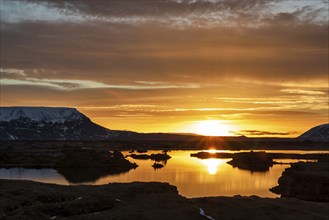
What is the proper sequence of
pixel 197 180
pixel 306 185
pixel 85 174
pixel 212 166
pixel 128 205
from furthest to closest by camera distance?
pixel 212 166 < pixel 85 174 < pixel 197 180 < pixel 306 185 < pixel 128 205

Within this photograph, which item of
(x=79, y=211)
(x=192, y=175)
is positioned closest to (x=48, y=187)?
(x=79, y=211)

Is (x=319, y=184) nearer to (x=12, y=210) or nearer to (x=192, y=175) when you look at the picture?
(x=192, y=175)

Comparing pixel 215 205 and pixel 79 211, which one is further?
pixel 215 205

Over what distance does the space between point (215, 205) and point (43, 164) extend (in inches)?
3387

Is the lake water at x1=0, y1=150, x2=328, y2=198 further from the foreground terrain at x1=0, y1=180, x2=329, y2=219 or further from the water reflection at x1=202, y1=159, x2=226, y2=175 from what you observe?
the foreground terrain at x1=0, y1=180, x2=329, y2=219

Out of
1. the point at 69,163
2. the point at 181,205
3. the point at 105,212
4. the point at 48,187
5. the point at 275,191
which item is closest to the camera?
the point at 105,212

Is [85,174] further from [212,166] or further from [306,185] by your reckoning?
[306,185]

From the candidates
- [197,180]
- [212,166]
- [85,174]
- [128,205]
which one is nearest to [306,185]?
[197,180]

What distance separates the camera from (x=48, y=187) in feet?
158

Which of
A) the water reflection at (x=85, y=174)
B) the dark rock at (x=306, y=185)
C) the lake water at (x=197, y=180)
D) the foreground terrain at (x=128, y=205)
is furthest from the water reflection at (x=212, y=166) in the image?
the foreground terrain at (x=128, y=205)

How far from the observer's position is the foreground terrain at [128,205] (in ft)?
118

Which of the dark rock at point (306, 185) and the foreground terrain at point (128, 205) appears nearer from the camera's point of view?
the foreground terrain at point (128, 205)

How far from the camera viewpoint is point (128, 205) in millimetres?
40531

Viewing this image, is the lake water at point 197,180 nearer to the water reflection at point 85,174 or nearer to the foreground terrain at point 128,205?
the water reflection at point 85,174
